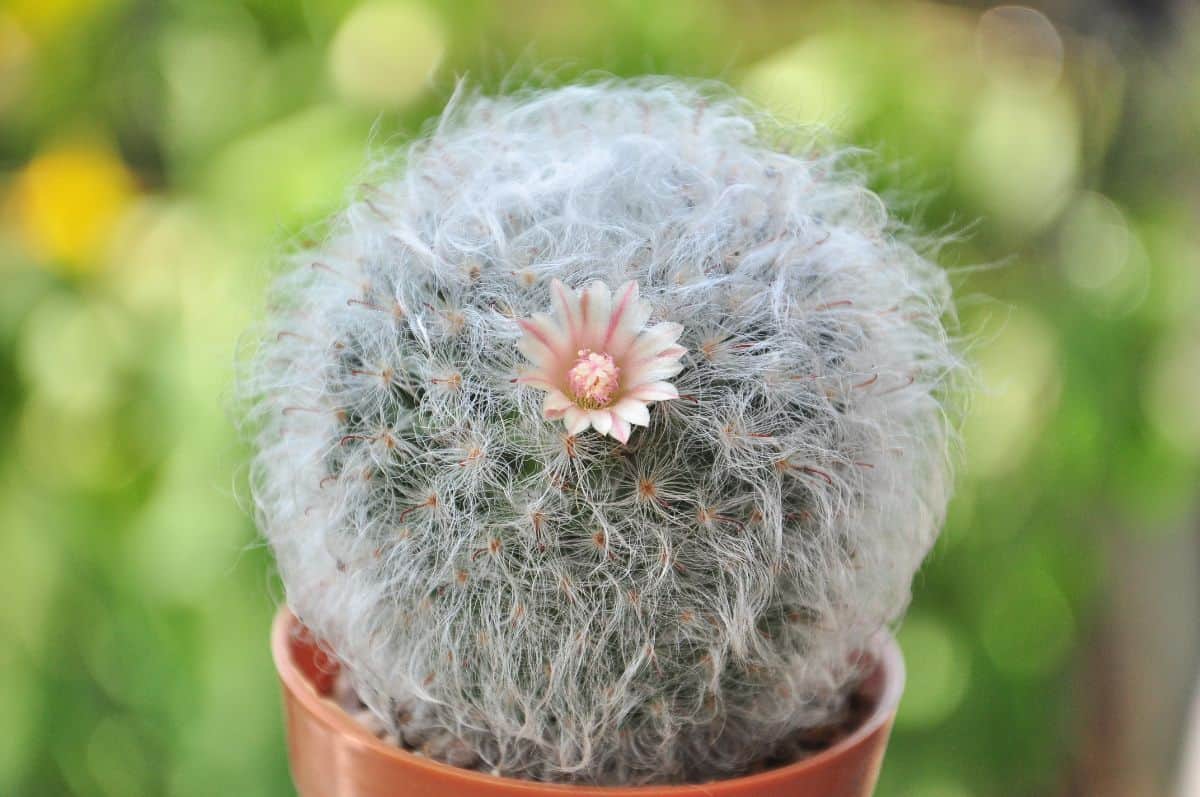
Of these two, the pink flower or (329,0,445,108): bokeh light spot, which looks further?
(329,0,445,108): bokeh light spot

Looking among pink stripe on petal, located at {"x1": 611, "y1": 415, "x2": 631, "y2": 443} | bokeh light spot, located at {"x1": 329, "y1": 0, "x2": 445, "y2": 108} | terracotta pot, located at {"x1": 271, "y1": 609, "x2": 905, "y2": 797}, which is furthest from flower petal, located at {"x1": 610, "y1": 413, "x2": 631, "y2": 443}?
bokeh light spot, located at {"x1": 329, "y1": 0, "x2": 445, "y2": 108}

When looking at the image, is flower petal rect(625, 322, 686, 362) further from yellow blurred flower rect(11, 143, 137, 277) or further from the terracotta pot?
yellow blurred flower rect(11, 143, 137, 277)

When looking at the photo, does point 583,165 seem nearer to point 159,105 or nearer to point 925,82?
point 925,82

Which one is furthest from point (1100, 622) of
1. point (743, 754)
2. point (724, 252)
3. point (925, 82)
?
point (724, 252)

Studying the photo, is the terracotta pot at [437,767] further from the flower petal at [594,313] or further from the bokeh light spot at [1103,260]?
the bokeh light spot at [1103,260]

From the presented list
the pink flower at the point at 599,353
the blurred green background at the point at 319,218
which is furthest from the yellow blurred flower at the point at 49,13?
the pink flower at the point at 599,353

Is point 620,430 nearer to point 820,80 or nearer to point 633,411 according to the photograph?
point 633,411

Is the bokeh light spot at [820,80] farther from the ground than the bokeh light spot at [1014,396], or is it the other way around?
the bokeh light spot at [820,80]

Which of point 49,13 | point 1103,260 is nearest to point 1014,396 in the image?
point 1103,260
